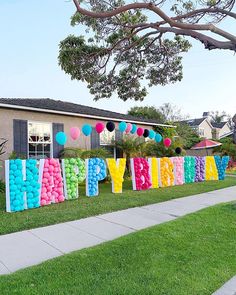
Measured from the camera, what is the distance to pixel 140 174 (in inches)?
457

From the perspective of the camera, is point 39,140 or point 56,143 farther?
point 56,143

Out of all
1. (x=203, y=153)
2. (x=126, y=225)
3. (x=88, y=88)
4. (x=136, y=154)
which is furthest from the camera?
(x=203, y=153)

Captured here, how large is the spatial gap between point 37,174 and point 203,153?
23408 mm

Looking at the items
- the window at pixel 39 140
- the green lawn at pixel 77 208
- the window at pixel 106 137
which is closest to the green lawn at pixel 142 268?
the green lawn at pixel 77 208

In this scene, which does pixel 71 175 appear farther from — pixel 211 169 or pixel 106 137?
pixel 211 169

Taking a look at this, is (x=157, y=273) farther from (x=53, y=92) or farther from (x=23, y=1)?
(x=53, y=92)

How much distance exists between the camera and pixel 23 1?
9836 mm

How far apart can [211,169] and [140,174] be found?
18.5 feet

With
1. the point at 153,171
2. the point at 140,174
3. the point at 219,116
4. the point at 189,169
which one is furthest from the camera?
the point at 219,116

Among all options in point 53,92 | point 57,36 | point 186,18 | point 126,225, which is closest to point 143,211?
point 126,225

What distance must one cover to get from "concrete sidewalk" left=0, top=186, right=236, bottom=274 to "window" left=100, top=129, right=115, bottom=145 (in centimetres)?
786

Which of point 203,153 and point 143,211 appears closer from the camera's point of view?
point 143,211

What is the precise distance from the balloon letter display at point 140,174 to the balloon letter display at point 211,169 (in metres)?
4.80

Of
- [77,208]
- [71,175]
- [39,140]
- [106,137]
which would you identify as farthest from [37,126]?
[77,208]
